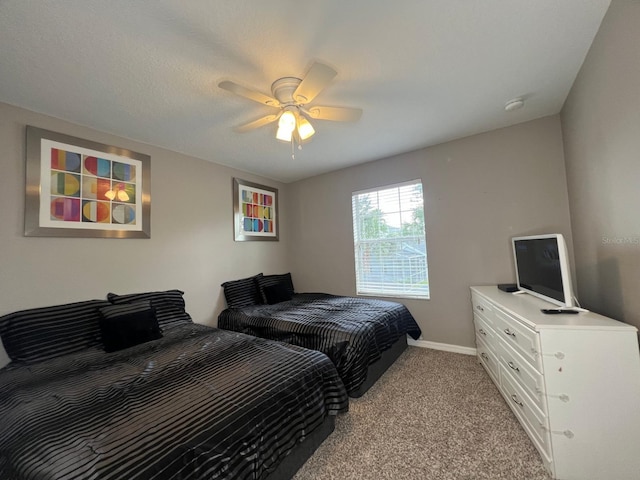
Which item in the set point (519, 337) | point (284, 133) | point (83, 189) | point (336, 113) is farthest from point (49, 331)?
point (519, 337)

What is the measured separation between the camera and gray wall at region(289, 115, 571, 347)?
268 cm

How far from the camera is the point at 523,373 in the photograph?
5.53 feet

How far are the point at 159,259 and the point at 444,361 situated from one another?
11.1 feet

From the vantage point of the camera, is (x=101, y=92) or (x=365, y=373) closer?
(x=101, y=92)

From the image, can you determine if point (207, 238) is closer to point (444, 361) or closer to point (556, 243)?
point (444, 361)

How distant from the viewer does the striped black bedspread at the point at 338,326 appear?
2.22 m

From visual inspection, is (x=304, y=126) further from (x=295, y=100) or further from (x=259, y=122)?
(x=259, y=122)

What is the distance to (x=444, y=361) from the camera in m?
2.87

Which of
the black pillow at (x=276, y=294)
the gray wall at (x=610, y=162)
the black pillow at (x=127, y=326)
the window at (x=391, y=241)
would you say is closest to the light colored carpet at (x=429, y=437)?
the gray wall at (x=610, y=162)

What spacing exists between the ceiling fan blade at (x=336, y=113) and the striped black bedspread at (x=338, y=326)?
1.82m

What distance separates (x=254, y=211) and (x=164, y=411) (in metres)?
3.14

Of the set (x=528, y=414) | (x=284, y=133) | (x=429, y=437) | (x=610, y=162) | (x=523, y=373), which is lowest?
(x=429, y=437)

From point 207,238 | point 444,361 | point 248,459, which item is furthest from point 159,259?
point 444,361

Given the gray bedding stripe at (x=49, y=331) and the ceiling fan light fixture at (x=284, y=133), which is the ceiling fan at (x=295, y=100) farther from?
the gray bedding stripe at (x=49, y=331)
